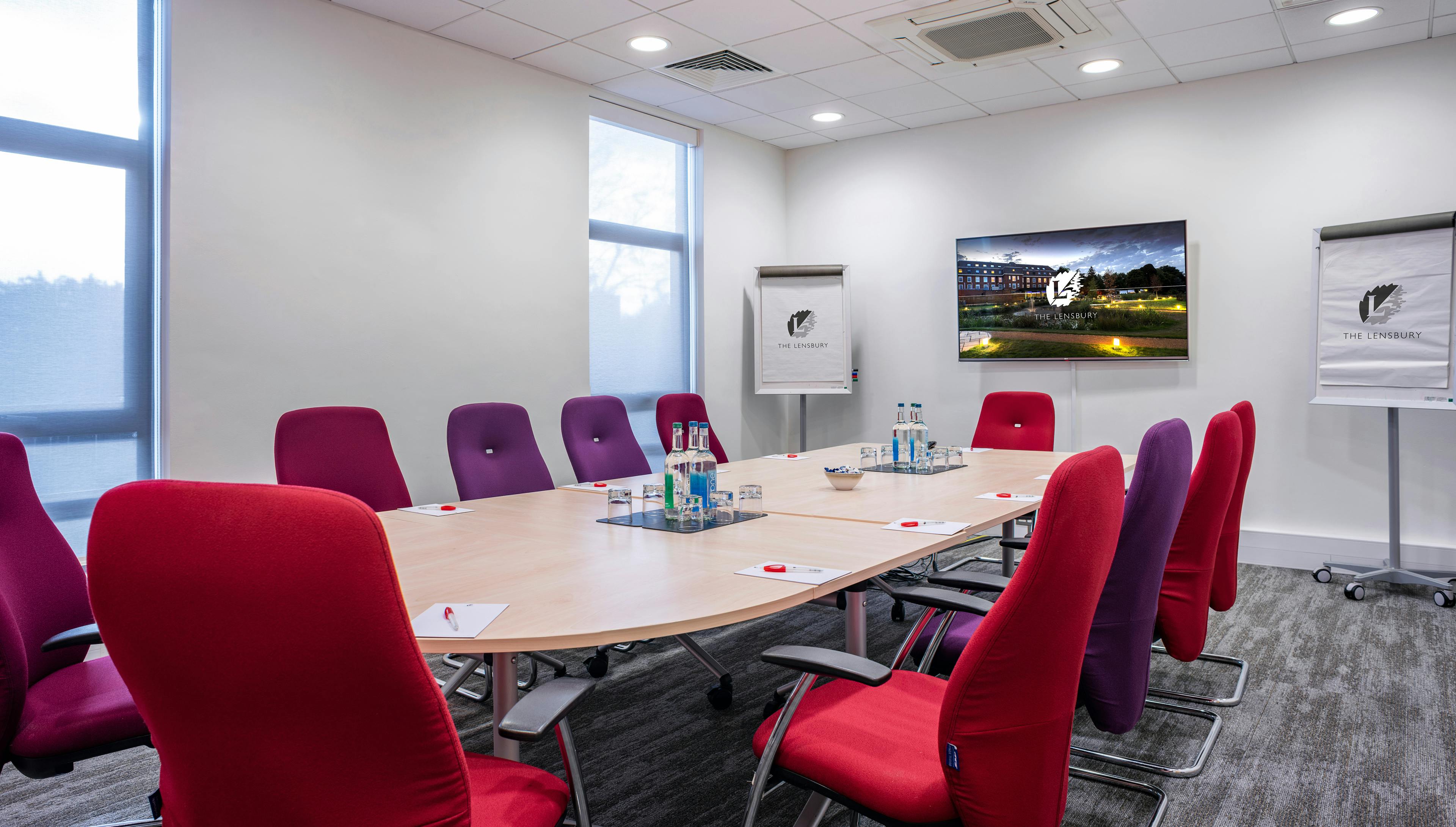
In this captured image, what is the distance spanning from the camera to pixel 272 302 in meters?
4.43

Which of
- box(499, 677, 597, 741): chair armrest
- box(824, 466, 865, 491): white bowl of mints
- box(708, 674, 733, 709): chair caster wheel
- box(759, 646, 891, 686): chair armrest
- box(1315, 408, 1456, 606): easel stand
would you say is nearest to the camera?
box(499, 677, 597, 741): chair armrest

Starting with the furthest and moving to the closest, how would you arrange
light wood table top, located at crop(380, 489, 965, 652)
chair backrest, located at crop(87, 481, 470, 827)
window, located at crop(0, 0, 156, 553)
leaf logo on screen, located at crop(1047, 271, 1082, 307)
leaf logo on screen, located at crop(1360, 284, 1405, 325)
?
leaf logo on screen, located at crop(1047, 271, 1082, 307), leaf logo on screen, located at crop(1360, 284, 1405, 325), window, located at crop(0, 0, 156, 553), light wood table top, located at crop(380, 489, 965, 652), chair backrest, located at crop(87, 481, 470, 827)

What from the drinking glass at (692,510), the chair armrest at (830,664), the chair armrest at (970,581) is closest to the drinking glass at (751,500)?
the drinking glass at (692,510)

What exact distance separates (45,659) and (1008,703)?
94.4 inches

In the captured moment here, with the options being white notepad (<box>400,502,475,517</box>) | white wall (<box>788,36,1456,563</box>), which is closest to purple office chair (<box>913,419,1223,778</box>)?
white notepad (<box>400,502,475,517</box>)

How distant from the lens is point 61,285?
3.89m

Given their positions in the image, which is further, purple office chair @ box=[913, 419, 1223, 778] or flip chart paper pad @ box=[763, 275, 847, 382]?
flip chart paper pad @ box=[763, 275, 847, 382]

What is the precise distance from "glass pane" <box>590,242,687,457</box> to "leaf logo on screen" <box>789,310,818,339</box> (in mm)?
960

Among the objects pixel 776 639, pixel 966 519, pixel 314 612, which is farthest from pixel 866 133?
pixel 314 612

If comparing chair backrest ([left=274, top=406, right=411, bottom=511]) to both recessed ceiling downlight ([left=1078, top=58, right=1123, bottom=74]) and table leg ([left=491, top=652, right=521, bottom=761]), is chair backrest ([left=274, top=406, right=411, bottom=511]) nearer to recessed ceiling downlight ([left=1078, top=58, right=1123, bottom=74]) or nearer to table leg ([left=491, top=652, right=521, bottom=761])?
table leg ([left=491, top=652, right=521, bottom=761])

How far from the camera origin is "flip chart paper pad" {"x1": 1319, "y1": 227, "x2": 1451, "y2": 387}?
499cm

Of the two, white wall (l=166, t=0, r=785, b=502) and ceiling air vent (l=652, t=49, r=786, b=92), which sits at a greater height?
ceiling air vent (l=652, t=49, r=786, b=92)

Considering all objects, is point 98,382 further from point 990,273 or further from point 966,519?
point 990,273

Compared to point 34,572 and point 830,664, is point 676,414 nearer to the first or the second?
point 34,572
